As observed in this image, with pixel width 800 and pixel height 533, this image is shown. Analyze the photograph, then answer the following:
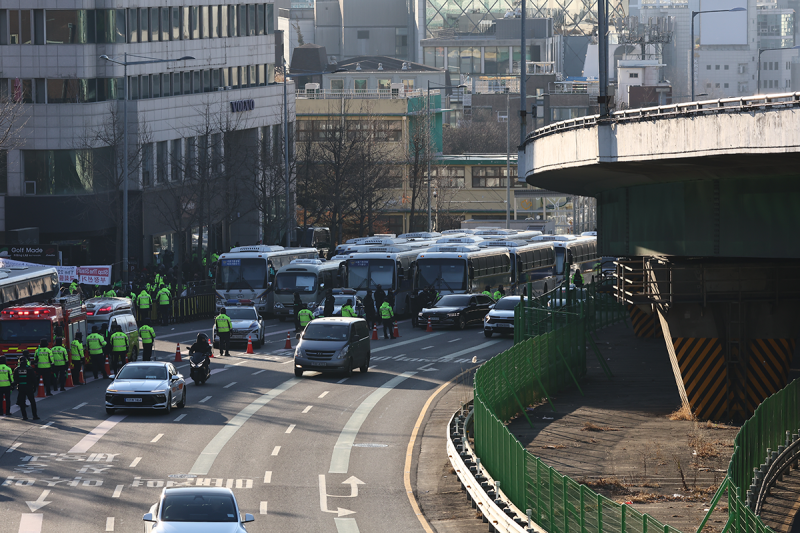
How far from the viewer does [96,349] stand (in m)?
35.6

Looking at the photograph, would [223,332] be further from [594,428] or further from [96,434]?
[594,428]

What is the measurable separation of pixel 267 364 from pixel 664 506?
69.3 ft

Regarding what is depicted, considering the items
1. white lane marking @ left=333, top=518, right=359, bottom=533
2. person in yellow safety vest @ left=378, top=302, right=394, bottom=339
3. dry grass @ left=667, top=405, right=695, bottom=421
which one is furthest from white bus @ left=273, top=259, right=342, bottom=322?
white lane marking @ left=333, top=518, right=359, bottom=533

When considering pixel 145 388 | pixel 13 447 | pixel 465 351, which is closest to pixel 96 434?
pixel 13 447

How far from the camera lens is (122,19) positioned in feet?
235

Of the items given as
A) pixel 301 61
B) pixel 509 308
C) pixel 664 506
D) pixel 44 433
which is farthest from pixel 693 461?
pixel 301 61

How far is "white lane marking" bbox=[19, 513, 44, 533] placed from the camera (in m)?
18.5

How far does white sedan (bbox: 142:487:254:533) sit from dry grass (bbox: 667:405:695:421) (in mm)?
14628

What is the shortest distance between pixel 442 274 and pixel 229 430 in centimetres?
2774

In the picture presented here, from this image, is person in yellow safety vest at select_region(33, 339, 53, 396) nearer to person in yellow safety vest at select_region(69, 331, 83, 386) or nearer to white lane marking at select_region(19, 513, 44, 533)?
person in yellow safety vest at select_region(69, 331, 83, 386)

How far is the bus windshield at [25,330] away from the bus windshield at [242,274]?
20.8 meters

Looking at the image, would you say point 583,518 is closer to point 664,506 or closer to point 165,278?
point 664,506

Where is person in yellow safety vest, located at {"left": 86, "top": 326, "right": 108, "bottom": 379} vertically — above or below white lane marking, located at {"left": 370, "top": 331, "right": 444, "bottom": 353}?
above

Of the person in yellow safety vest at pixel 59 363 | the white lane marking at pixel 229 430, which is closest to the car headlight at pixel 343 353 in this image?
the white lane marking at pixel 229 430
